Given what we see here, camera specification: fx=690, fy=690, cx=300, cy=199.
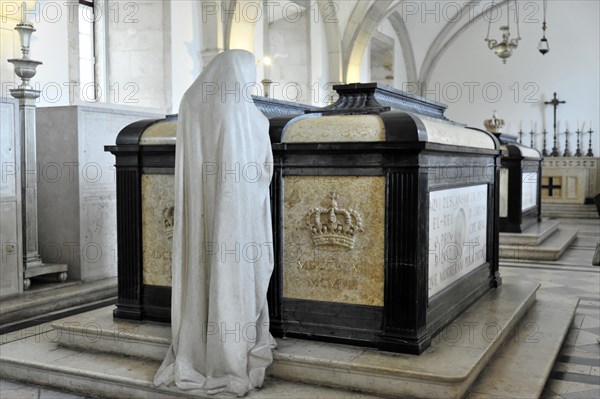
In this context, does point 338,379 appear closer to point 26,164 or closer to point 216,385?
point 216,385

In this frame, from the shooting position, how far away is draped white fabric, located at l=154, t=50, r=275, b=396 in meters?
3.37

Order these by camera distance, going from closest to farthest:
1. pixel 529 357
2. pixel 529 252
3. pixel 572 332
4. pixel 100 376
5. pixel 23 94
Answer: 1. pixel 100 376
2. pixel 529 357
3. pixel 572 332
4. pixel 23 94
5. pixel 529 252

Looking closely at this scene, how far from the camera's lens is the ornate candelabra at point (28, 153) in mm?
6172

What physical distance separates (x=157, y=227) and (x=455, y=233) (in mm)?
1933

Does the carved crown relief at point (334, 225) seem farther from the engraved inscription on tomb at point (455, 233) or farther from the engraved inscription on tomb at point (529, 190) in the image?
the engraved inscription on tomb at point (529, 190)

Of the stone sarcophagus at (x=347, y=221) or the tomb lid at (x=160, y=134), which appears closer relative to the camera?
the stone sarcophagus at (x=347, y=221)

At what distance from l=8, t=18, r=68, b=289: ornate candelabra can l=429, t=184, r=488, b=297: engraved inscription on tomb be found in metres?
3.67

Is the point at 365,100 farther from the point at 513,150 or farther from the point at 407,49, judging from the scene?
the point at 407,49

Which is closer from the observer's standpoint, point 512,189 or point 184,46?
point 512,189

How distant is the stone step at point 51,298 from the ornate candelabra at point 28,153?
0.24m

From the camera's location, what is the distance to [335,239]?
383 centimetres

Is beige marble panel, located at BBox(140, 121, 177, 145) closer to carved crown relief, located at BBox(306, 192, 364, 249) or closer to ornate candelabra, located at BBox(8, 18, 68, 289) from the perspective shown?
carved crown relief, located at BBox(306, 192, 364, 249)

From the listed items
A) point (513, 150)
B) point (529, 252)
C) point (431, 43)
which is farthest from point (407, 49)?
point (529, 252)

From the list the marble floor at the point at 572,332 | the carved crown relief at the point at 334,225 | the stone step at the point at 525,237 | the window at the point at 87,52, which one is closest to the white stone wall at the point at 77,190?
the marble floor at the point at 572,332
